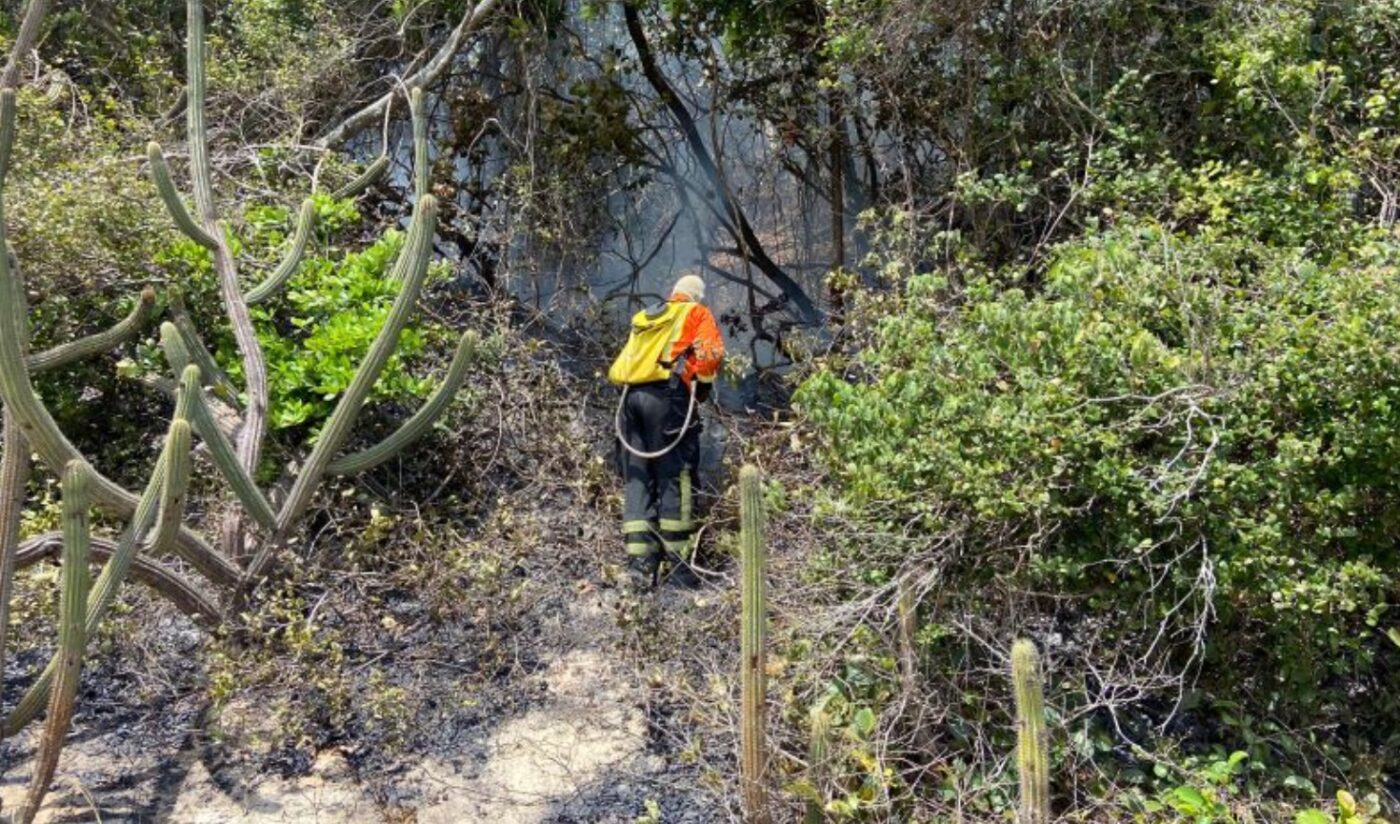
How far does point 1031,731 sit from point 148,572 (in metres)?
3.74

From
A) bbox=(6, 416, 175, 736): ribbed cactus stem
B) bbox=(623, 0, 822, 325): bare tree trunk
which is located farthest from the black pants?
bbox=(6, 416, 175, 736): ribbed cactus stem

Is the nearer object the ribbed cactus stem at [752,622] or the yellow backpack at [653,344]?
the ribbed cactus stem at [752,622]

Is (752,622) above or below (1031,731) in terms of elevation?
above

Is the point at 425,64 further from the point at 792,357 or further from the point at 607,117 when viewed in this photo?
the point at 792,357

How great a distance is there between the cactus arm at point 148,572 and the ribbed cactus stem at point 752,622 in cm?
255

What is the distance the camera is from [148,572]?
5.58 metres

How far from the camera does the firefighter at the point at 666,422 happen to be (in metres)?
7.17

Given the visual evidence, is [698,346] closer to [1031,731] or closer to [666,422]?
[666,422]

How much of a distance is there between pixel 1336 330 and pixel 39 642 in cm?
598

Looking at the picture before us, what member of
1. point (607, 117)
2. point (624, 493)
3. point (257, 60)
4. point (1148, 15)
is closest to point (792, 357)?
point (624, 493)

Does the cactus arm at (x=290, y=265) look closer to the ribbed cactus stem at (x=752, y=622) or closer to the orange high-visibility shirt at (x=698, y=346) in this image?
the orange high-visibility shirt at (x=698, y=346)

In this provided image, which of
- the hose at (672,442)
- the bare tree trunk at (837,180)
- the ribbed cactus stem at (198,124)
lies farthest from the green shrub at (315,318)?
the bare tree trunk at (837,180)

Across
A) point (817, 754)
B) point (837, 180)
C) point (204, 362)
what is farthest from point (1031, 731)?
point (837, 180)

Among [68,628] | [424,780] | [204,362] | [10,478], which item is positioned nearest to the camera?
[68,628]
